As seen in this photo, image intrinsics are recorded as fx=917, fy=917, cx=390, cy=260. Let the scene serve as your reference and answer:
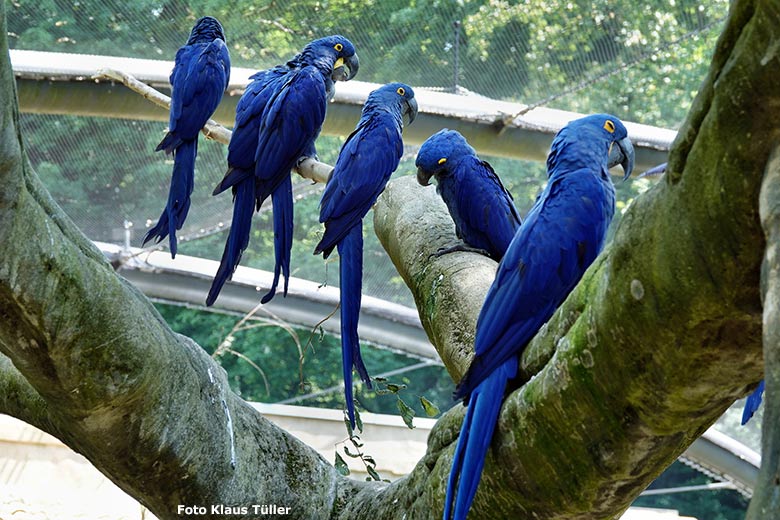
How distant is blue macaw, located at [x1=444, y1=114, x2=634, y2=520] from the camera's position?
1.43 meters

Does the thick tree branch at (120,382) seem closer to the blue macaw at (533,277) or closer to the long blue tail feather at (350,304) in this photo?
the long blue tail feather at (350,304)

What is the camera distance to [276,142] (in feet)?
8.65

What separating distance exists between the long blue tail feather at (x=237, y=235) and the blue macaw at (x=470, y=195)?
1.69ft

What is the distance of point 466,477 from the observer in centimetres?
139

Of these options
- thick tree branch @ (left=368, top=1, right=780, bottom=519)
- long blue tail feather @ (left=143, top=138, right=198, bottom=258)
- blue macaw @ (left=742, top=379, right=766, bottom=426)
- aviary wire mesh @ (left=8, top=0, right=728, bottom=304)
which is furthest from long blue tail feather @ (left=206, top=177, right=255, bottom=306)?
blue macaw @ (left=742, top=379, right=766, bottom=426)

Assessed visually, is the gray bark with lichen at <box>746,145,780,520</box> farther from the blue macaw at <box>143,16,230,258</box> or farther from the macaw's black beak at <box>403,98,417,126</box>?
A: the macaw's black beak at <box>403,98,417,126</box>

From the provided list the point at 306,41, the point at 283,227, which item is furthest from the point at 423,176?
the point at 306,41

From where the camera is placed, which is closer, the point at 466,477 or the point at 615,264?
the point at 615,264

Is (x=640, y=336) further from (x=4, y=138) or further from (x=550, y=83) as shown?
(x=550, y=83)

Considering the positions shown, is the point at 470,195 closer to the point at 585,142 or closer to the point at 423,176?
A: the point at 423,176

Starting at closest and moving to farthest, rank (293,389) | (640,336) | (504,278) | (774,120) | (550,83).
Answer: (774,120), (640,336), (504,278), (550,83), (293,389)

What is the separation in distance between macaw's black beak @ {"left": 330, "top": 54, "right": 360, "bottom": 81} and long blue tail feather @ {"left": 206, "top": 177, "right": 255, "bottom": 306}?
532 millimetres

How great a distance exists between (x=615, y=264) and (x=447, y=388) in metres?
8.31

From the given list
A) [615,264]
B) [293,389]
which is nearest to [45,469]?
[615,264]
